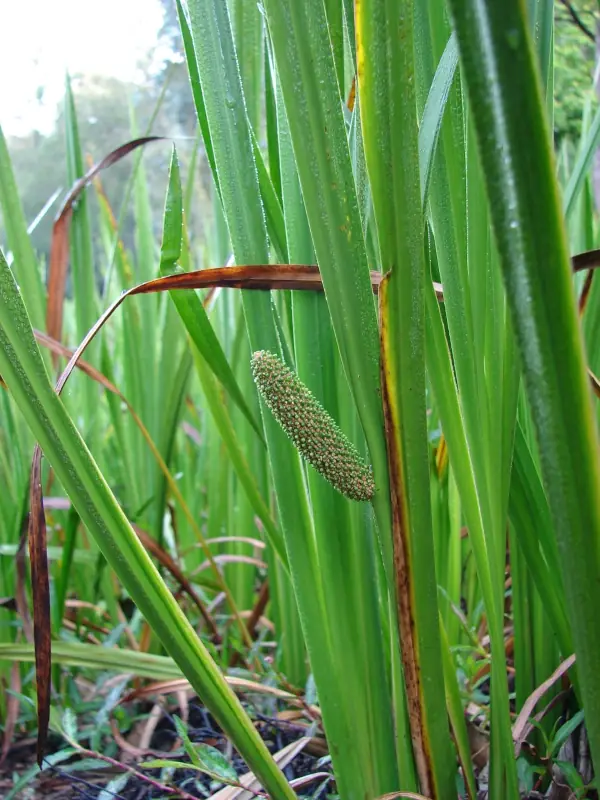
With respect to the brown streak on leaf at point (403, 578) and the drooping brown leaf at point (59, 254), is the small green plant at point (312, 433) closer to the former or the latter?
the brown streak on leaf at point (403, 578)

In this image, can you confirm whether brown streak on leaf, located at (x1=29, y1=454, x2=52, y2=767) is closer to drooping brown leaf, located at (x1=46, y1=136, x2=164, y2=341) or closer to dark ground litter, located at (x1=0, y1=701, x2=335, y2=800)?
dark ground litter, located at (x1=0, y1=701, x2=335, y2=800)

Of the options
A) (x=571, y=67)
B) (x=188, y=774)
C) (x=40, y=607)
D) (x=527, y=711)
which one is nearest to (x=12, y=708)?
(x=188, y=774)

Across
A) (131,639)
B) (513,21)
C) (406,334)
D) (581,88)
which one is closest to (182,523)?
(131,639)

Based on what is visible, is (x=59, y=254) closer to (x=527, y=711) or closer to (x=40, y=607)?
(x=40, y=607)

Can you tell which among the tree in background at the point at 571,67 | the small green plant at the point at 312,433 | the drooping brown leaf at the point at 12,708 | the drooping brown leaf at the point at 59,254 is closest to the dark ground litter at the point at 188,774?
the drooping brown leaf at the point at 12,708

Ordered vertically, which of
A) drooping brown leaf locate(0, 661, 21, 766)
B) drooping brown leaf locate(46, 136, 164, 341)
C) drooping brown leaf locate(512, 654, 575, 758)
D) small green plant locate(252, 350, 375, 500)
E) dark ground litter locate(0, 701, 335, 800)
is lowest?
dark ground litter locate(0, 701, 335, 800)

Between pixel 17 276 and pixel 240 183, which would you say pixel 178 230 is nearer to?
pixel 240 183

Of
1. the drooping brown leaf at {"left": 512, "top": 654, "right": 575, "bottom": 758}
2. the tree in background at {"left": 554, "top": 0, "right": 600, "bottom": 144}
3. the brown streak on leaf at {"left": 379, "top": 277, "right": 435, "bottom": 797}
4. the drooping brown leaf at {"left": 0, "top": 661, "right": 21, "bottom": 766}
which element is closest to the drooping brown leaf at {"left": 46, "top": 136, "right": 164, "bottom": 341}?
the drooping brown leaf at {"left": 0, "top": 661, "right": 21, "bottom": 766}
